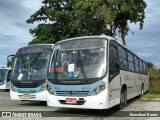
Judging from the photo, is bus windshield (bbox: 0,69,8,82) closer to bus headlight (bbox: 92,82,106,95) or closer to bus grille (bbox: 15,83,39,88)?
bus grille (bbox: 15,83,39,88)

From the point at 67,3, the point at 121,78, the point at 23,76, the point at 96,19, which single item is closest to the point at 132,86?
the point at 121,78

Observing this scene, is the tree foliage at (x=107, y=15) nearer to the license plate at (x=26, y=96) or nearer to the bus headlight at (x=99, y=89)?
the license plate at (x=26, y=96)

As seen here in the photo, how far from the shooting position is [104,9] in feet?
102

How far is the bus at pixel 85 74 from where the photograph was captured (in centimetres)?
1329

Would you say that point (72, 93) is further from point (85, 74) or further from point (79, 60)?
point (79, 60)

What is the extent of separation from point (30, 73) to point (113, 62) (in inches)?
195

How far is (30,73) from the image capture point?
17.8 m

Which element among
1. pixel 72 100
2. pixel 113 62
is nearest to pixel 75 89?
pixel 72 100

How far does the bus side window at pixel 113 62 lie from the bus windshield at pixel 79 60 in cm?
43

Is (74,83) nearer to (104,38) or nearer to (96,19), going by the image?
(104,38)

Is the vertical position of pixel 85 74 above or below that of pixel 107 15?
below

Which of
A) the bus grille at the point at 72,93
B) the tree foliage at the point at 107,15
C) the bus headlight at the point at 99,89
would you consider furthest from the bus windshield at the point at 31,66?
the tree foliage at the point at 107,15

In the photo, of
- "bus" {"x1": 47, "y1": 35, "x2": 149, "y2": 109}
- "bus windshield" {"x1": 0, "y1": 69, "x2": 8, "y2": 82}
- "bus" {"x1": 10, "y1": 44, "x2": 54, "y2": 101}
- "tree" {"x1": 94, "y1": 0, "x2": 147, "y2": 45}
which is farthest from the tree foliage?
"bus" {"x1": 47, "y1": 35, "x2": 149, "y2": 109}

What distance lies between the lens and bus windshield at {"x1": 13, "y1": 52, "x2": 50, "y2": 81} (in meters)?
17.6
